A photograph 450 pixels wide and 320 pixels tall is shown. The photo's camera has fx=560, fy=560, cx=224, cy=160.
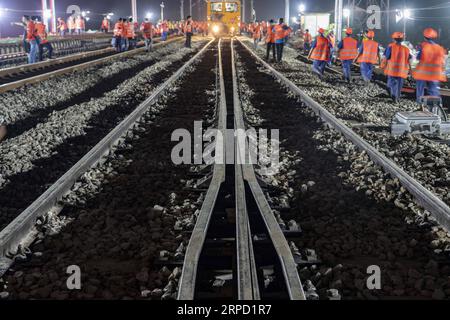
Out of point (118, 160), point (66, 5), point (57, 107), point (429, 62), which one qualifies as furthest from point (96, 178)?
point (66, 5)

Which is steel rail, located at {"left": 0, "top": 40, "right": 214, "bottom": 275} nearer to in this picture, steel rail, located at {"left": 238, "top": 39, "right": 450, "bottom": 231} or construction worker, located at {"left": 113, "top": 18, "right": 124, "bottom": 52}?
steel rail, located at {"left": 238, "top": 39, "right": 450, "bottom": 231}

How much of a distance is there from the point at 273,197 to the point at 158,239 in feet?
4.88

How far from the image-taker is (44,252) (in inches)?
167

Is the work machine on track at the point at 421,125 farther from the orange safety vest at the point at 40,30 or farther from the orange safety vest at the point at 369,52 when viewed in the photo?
the orange safety vest at the point at 40,30

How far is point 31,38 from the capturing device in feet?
66.9

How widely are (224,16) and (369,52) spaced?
3487cm

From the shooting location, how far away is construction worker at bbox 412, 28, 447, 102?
10.2 meters

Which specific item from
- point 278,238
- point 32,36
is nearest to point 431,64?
point 278,238

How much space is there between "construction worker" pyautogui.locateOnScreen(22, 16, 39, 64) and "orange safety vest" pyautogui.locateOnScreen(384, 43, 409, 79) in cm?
1336

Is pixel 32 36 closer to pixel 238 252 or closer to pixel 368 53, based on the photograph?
pixel 368 53

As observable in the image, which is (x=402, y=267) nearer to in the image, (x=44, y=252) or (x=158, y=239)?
(x=158, y=239)

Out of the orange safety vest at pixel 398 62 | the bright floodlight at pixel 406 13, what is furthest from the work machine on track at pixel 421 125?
the bright floodlight at pixel 406 13
